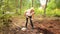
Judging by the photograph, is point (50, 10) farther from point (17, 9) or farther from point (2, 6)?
point (2, 6)

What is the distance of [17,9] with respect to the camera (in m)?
2.74

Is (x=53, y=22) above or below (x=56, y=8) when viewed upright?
below

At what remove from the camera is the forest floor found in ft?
8.38

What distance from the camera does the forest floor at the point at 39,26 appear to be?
8.38 feet

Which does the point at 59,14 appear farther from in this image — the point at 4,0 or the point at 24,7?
the point at 4,0

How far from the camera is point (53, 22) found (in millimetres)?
2699

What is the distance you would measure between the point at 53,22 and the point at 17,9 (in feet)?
2.14

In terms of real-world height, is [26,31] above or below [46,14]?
below

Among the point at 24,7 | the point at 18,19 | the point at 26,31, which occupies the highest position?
the point at 24,7

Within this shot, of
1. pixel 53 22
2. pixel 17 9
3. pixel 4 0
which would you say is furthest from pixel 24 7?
pixel 53 22

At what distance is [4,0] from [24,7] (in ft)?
1.18

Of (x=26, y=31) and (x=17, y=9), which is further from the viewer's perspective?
(x=17, y=9)

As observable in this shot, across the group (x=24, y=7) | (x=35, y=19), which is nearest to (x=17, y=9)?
(x=24, y=7)

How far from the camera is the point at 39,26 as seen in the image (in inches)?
103
